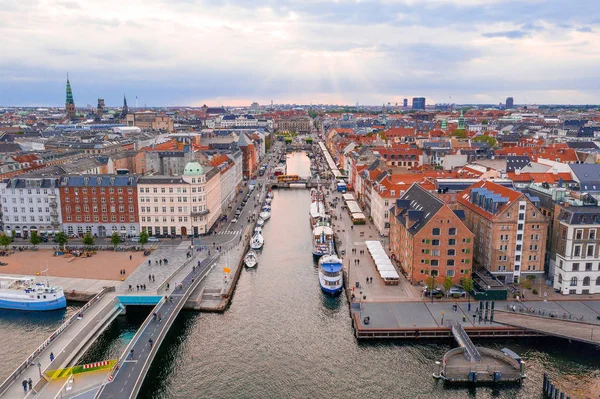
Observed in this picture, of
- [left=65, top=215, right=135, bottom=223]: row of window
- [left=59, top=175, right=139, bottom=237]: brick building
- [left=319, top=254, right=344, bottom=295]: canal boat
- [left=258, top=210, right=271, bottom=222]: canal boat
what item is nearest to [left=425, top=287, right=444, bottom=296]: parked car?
[left=319, top=254, right=344, bottom=295]: canal boat

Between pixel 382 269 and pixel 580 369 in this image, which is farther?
pixel 382 269

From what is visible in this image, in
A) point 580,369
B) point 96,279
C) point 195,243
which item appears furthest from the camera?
point 195,243

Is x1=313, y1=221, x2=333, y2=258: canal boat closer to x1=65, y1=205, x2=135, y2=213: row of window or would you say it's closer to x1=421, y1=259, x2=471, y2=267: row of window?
x1=421, y1=259, x2=471, y2=267: row of window

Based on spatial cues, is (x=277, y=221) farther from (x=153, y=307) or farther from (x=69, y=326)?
(x=69, y=326)

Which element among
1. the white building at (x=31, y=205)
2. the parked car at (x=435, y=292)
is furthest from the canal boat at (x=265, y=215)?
the parked car at (x=435, y=292)

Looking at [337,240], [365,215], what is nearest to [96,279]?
[337,240]

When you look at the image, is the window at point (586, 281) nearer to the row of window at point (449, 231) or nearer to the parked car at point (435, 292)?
the row of window at point (449, 231)

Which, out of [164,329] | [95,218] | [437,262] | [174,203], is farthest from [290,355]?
[95,218]
